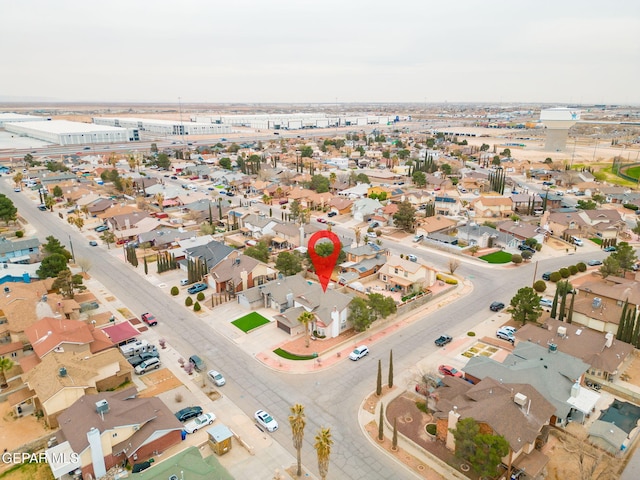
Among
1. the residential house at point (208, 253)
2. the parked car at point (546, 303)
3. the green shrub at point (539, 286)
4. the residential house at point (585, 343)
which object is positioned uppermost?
the residential house at point (208, 253)

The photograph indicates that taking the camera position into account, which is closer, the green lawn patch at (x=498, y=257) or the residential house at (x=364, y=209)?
the green lawn patch at (x=498, y=257)

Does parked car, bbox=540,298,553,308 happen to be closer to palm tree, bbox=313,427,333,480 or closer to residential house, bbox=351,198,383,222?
palm tree, bbox=313,427,333,480

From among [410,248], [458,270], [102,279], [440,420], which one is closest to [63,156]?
[102,279]

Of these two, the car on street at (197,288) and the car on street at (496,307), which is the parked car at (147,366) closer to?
the car on street at (197,288)

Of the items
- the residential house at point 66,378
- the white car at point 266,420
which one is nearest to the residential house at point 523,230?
the white car at point 266,420

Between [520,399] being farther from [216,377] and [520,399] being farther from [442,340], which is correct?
[216,377]

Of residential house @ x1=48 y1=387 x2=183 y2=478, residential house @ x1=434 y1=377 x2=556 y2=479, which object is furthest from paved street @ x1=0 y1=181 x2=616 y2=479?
residential house @ x1=48 y1=387 x2=183 y2=478
